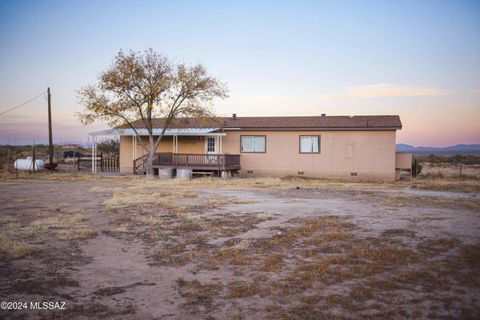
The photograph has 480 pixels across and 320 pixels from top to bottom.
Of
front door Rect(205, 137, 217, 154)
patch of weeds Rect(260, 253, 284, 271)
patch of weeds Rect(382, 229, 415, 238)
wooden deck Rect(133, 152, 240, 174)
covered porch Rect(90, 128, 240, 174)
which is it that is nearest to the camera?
patch of weeds Rect(260, 253, 284, 271)

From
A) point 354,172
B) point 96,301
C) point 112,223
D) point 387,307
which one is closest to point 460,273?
point 387,307

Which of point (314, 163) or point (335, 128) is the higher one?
point (335, 128)

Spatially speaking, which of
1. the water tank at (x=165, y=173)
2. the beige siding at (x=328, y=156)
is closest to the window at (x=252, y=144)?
the beige siding at (x=328, y=156)

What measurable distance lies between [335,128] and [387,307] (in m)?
22.1

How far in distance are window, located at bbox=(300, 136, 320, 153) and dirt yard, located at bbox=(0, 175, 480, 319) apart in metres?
13.9

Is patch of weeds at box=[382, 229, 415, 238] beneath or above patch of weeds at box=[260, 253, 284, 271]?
above

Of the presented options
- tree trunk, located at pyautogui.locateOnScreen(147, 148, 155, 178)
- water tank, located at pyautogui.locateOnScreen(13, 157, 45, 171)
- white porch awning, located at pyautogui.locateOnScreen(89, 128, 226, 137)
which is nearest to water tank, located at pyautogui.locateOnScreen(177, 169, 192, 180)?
tree trunk, located at pyautogui.locateOnScreen(147, 148, 155, 178)

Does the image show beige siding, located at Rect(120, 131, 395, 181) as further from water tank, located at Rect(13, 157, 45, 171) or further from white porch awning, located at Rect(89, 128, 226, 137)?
water tank, located at Rect(13, 157, 45, 171)

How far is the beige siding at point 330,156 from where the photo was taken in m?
26.1

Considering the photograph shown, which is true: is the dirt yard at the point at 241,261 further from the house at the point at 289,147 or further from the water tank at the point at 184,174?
the house at the point at 289,147

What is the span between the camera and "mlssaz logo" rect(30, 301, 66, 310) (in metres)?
5.15

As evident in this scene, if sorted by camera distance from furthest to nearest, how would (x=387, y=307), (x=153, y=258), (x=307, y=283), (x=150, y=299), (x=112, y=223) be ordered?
(x=112, y=223)
(x=153, y=258)
(x=307, y=283)
(x=150, y=299)
(x=387, y=307)

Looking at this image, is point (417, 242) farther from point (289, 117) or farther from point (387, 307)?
point (289, 117)

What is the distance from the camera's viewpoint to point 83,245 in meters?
8.32
